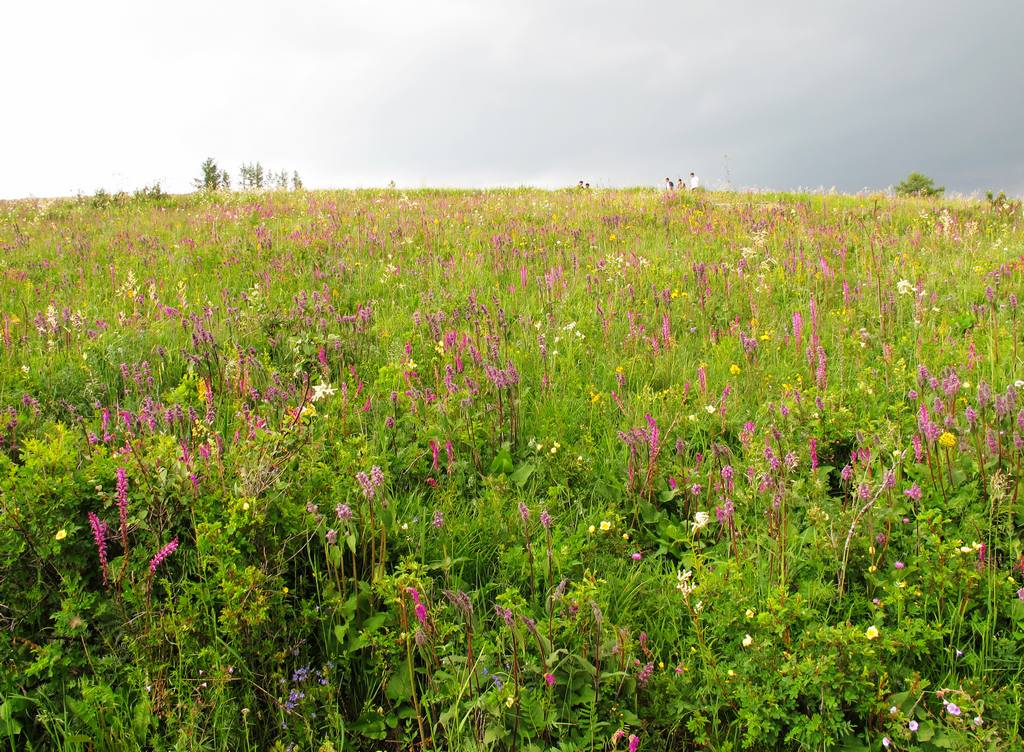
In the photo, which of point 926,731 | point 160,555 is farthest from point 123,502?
point 926,731

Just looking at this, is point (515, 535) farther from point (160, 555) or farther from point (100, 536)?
point (100, 536)

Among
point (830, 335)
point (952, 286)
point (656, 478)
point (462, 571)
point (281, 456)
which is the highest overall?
point (952, 286)

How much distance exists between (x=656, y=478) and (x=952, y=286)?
4.90 metres

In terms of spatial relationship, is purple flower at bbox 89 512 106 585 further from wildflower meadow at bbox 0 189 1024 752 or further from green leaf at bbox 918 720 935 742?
green leaf at bbox 918 720 935 742

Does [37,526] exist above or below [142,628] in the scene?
above

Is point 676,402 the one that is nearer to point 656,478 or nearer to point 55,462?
point 656,478

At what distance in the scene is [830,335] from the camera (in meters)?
5.17

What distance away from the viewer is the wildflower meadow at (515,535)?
2.05 metres

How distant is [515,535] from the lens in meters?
2.91

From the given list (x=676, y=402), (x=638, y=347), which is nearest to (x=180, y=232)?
(x=638, y=347)

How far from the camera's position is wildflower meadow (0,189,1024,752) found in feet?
6.72

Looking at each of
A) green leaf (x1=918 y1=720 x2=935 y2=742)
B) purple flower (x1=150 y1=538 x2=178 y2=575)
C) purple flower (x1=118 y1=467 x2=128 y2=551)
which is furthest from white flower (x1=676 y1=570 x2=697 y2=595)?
purple flower (x1=118 y1=467 x2=128 y2=551)

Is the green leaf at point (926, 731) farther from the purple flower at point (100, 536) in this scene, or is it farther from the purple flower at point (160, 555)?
the purple flower at point (100, 536)

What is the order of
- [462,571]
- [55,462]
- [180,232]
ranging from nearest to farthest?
[55,462] → [462,571] → [180,232]
